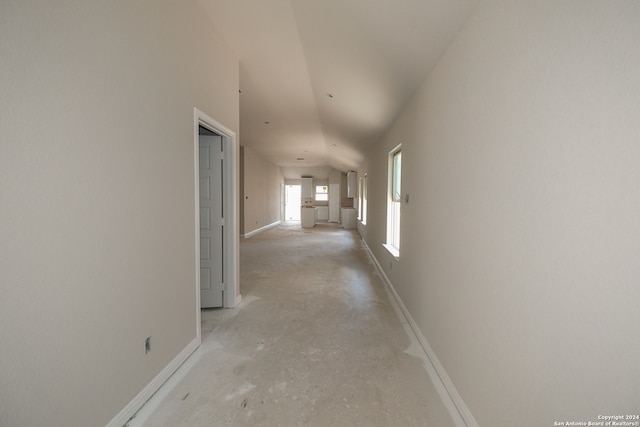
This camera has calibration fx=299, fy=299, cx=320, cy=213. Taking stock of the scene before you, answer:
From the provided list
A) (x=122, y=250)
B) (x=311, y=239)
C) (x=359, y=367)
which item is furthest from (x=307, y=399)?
(x=311, y=239)

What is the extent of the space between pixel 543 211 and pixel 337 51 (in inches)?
95.1

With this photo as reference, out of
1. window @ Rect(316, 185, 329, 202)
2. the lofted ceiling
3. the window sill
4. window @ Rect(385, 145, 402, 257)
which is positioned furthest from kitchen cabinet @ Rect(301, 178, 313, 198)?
the window sill

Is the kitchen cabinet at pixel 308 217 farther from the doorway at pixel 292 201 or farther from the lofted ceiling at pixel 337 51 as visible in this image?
the lofted ceiling at pixel 337 51

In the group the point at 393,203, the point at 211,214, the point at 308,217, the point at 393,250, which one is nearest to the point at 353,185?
the point at 308,217

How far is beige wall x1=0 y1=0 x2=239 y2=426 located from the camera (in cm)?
108

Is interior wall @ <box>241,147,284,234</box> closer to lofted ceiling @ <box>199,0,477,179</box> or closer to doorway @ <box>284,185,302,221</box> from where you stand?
doorway @ <box>284,185,302,221</box>

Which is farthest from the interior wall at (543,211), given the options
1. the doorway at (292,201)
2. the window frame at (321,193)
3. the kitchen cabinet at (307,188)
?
the doorway at (292,201)

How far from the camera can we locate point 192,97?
2.36 metres

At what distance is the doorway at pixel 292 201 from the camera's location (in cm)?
1636

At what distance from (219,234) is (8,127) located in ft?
7.52

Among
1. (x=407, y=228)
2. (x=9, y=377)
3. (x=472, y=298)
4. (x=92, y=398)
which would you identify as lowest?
(x=92, y=398)

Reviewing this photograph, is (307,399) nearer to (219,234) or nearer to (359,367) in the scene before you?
(359,367)

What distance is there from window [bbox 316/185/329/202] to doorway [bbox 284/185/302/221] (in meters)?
1.12

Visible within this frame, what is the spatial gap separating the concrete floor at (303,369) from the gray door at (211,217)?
0.28 meters
